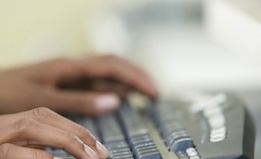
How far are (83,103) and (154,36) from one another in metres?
0.61

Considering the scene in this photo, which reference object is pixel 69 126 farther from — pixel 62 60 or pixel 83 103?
pixel 62 60

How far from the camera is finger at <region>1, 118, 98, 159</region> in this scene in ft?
1.53

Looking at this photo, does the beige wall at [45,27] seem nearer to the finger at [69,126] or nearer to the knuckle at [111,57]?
the knuckle at [111,57]

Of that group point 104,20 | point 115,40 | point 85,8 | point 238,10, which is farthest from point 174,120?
point 85,8

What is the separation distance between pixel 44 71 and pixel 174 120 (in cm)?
32

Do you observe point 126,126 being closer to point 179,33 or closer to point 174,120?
point 174,120

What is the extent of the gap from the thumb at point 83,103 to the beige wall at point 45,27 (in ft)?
2.18

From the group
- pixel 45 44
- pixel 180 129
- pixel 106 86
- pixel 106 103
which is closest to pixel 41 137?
pixel 180 129

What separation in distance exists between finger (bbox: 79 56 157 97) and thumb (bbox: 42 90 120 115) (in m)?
0.07

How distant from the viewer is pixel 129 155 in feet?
1.70

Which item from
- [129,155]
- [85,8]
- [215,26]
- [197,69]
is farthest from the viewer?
[85,8]

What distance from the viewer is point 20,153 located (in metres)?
0.45

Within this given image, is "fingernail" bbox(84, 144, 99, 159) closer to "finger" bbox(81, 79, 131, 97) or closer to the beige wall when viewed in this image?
"finger" bbox(81, 79, 131, 97)

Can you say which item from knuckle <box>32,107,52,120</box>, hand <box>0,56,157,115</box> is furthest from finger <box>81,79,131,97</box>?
knuckle <box>32,107,52,120</box>
